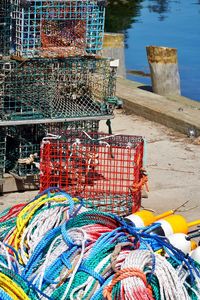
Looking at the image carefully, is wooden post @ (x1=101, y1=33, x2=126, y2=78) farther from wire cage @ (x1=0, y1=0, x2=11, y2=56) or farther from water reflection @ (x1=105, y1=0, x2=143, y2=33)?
water reflection @ (x1=105, y1=0, x2=143, y2=33)

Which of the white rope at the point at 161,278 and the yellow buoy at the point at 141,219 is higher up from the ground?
the white rope at the point at 161,278

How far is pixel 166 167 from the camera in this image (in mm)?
7836

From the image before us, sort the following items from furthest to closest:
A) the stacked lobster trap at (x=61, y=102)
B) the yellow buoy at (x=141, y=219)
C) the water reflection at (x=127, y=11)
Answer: the water reflection at (x=127, y=11)
the stacked lobster trap at (x=61, y=102)
the yellow buoy at (x=141, y=219)

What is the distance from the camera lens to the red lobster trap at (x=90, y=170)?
627 centimetres

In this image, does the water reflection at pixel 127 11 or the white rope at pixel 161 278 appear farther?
the water reflection at pixel 127 11

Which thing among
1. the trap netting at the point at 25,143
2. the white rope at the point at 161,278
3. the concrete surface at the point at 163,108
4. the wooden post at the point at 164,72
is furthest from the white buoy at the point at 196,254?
the wooden post at the point at 164,72

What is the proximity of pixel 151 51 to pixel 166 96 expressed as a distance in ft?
2.05

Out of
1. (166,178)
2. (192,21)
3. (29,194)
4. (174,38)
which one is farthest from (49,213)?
(192,21)

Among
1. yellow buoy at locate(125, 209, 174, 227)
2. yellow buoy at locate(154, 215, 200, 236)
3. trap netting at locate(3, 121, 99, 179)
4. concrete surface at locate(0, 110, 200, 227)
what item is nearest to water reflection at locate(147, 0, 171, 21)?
concrete surface at locate(0, 110, 200, 227)

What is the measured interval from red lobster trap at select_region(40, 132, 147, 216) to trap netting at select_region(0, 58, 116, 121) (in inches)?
15.3

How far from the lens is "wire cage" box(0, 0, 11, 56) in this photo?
271 inches

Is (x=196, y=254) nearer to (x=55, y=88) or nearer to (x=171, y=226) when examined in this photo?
(x=171, y=226)

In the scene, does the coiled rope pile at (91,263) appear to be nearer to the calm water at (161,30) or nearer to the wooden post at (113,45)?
the wooden post at (113,45)

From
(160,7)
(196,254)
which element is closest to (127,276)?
(196,254)
